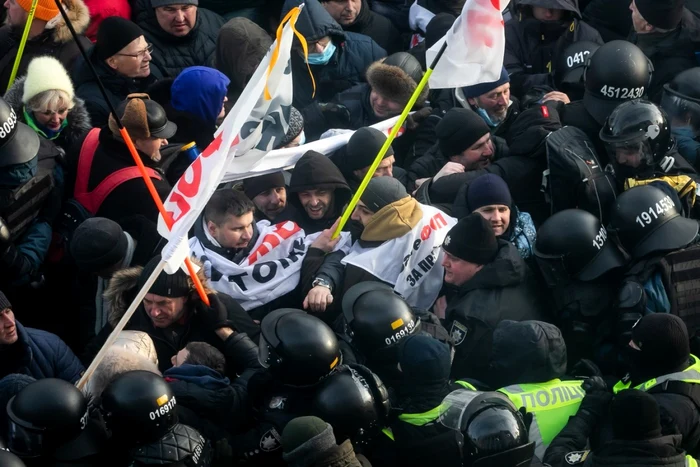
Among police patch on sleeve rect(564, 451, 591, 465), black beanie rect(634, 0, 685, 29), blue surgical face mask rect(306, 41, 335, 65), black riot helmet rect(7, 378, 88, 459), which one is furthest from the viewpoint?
blue surgical face mask rect(306, 41, 335, 65)

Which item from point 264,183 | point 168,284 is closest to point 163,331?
point 168,284

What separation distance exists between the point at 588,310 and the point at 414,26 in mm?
3804

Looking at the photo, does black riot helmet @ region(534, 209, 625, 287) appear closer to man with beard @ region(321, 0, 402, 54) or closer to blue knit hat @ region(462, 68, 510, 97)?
blue knit hat @ region(462, 68, 510, 97)

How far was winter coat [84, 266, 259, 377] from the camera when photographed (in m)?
7.09

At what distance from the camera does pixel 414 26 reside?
10.5m

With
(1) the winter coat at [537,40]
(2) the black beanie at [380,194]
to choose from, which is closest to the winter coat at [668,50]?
(1) the winter coat at [537,40]

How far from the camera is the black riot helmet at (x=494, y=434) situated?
18.7 ft

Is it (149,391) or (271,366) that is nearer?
(149,391)

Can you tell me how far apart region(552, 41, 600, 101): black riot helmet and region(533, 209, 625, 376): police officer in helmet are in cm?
196

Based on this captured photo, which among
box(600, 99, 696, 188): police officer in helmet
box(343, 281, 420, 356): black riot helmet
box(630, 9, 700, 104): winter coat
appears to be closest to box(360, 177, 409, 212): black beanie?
box(343, 281, 420, 356): black riot helmet

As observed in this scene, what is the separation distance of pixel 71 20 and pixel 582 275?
397 cm

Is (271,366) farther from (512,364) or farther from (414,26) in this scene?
(414,26)

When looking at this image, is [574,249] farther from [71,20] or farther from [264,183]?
[71,20]

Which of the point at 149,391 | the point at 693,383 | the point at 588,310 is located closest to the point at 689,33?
the point at 588,310
